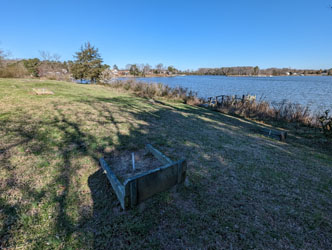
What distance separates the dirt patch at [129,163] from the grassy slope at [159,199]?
0.28 m

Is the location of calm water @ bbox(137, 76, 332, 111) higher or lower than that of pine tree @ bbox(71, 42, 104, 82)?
lower

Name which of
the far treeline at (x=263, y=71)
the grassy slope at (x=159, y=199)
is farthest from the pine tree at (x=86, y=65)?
the far treeline at (x=263, y=71)

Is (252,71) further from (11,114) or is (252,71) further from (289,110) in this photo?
(11,114)

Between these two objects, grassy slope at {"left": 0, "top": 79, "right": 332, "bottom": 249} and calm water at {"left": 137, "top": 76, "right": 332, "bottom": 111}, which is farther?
calm water at {"left": 137, "top": 76, "right": 332, "bottom": 111}

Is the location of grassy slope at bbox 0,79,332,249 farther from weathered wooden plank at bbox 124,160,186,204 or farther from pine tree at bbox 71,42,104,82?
pine tree at bbox 71,42,104,82

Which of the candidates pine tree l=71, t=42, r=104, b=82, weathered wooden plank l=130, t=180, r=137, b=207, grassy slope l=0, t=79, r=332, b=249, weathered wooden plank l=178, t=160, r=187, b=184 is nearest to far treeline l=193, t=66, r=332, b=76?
pine tree l=71, t=42, r=104, b=82

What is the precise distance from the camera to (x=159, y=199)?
2439 millimetres

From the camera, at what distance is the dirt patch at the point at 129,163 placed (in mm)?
2932

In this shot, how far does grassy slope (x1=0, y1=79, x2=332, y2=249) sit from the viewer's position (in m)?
1.84

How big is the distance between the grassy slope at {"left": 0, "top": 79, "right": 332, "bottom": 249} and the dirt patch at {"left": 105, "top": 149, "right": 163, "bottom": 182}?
0.91 ft

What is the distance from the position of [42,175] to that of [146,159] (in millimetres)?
1835

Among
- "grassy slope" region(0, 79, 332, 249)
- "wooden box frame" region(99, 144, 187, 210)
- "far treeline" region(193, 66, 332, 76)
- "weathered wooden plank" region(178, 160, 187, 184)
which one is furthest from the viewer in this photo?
"far treeline" region(193, 66, 332, 76)

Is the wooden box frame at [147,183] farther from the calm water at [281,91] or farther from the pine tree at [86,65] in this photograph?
the pine tree at [86,65]

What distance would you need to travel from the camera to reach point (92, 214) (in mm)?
2074
